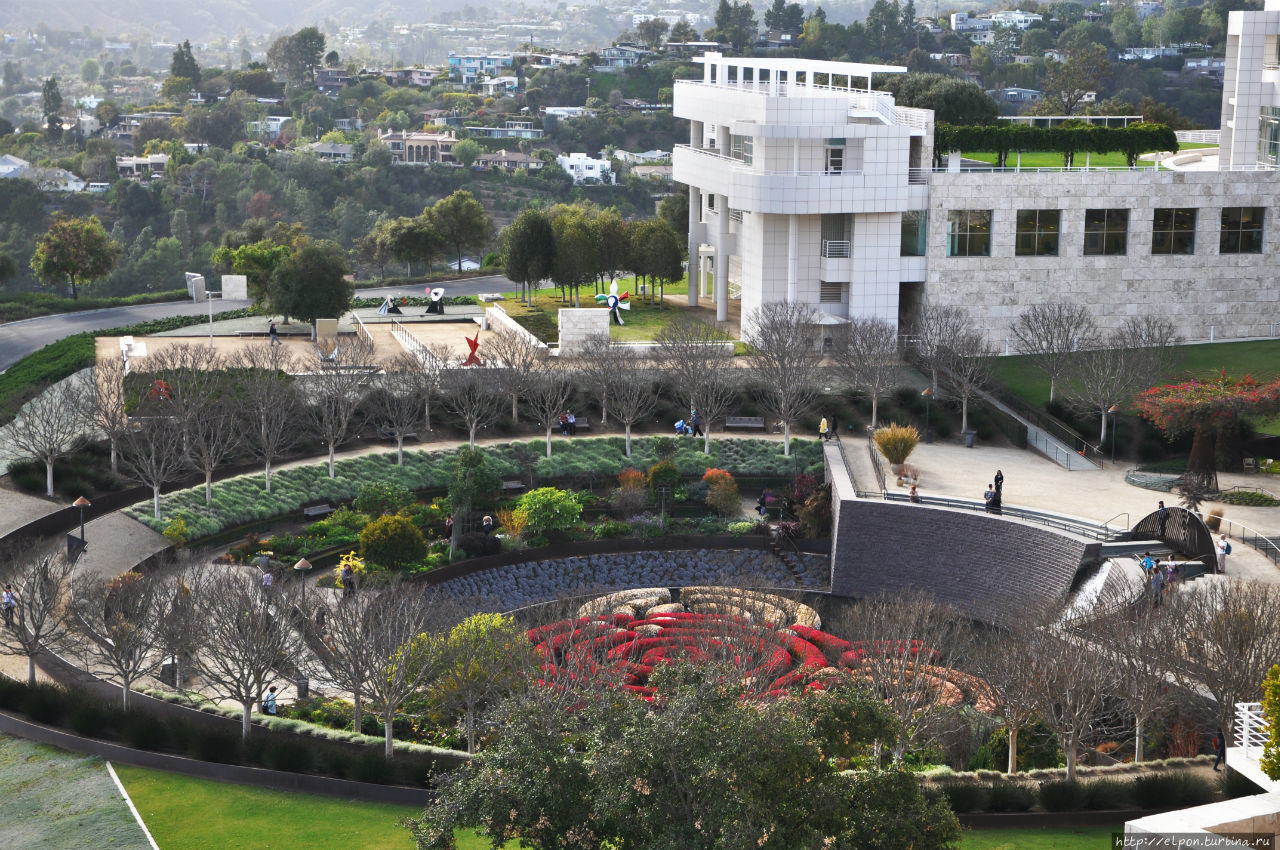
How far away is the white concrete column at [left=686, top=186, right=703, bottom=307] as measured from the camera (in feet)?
252

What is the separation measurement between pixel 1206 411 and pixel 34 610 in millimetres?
34308

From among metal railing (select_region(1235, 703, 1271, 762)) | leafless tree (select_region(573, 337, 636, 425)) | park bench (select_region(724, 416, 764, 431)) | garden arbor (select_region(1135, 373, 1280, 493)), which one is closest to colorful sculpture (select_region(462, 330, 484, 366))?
leafless tree (select_region(573, 337, 636, 425))

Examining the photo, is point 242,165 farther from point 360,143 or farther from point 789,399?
point 789,399

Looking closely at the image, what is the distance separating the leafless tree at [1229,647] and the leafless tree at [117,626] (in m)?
23.0

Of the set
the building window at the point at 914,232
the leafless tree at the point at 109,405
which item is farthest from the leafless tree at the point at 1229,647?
the leafless tree at the point at 109,405

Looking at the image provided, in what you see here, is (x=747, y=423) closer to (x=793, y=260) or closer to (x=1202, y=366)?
(x=793, y=260)

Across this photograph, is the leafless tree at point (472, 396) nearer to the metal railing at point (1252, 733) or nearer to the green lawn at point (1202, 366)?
the green lawn at point (1202, 366)

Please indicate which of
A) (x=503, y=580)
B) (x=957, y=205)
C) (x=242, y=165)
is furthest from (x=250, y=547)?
(x=242, y=165)

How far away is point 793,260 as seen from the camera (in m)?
66.4

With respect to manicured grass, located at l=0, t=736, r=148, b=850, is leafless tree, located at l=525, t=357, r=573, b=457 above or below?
above

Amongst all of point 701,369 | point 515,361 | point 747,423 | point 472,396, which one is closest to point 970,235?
point 747,423

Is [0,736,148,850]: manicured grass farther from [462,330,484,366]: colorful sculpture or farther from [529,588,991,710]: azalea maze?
[462,330,484,366]: colorful sculpture

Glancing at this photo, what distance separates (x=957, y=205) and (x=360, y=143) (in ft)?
384

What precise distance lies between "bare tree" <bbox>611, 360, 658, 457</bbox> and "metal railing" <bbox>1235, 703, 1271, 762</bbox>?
30873 mm
